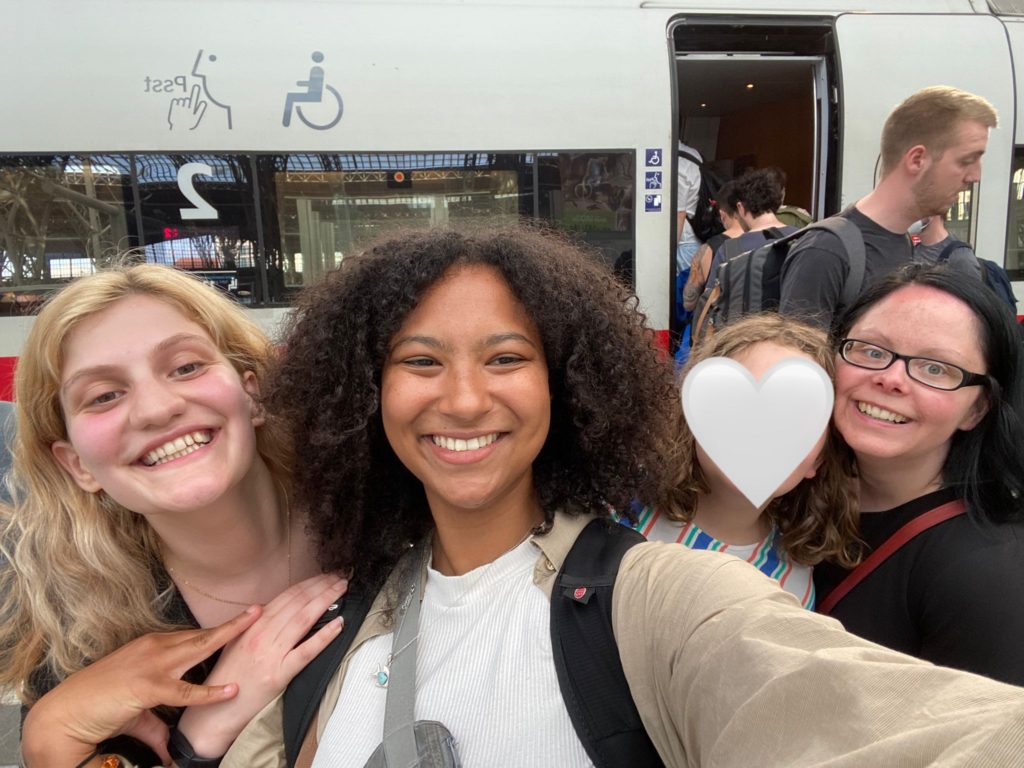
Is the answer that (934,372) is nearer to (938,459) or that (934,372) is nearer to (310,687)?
(938,459)

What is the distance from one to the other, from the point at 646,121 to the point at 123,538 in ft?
11.1

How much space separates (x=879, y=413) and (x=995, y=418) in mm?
237

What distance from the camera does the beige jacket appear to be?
0.60 metres

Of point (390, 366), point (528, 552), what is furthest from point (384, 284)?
point (528, 552)

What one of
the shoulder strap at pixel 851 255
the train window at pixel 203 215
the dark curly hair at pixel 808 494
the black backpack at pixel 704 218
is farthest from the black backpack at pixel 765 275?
the train window at pixel 203 215

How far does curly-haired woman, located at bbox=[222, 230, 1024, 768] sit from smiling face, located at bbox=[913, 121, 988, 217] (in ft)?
5.31

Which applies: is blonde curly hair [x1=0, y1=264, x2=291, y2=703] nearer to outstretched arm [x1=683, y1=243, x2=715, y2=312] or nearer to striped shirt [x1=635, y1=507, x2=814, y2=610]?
striped shirt [x1=635, y1=507, x2=814, y2=610]

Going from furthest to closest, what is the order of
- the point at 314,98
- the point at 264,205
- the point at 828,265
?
the point at 264,205
the point at 314,98
the point at 828,265

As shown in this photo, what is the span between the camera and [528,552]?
1170 mm

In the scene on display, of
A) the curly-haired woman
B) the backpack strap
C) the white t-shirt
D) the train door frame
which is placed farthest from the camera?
the white t-shirt

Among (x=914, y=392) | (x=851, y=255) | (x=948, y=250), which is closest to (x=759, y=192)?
(x=948, y=250)

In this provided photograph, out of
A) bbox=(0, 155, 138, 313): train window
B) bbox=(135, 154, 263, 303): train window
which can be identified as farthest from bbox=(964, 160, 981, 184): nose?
bbox=(0, 155, 138, 313): train window

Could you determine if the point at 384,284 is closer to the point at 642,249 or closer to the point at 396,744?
the point at 396,744

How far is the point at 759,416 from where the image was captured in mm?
1114
